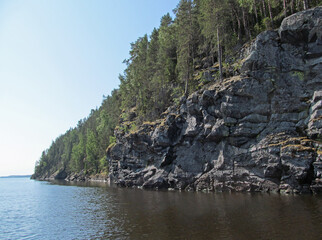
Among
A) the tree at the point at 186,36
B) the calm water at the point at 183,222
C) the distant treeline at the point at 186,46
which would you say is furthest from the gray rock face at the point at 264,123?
the tree at the point at 186,36

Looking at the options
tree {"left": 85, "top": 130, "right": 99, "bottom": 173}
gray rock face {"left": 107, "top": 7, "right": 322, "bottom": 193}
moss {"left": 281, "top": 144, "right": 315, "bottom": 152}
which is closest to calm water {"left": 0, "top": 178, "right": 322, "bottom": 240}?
moss {"left": 281, "top": 144, "right": 315, "bottom": 152}

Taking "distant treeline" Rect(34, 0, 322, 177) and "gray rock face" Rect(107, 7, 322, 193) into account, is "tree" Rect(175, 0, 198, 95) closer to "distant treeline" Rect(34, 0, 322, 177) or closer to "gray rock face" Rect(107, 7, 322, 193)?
"distant treeline" Rect(34, 0, 322, 177)

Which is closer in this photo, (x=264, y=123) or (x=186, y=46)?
(x=264, y=123)

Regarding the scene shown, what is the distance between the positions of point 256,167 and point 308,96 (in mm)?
12506

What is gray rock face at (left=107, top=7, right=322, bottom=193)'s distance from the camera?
29087 mm

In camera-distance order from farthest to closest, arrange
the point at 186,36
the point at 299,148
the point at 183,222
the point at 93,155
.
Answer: the point at 93,155 < the point at 186,36 < the point at 299,148 < the point at 183,222

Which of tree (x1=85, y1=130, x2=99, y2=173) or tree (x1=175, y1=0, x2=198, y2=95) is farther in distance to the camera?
tree (x1=85, y1=130, x2=99, y2=173)

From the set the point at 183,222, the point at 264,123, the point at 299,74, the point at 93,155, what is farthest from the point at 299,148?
the point at 93,155

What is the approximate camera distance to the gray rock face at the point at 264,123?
29.1m

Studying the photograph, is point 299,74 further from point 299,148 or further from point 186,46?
point 186,46

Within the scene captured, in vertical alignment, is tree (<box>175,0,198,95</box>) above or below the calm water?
above

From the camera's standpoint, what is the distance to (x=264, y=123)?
33.2 m

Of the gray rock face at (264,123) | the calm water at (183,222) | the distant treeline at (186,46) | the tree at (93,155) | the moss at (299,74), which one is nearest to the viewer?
the calm water at (183,222)

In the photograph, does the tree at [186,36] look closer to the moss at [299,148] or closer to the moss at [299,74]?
the moss at [299,74]
